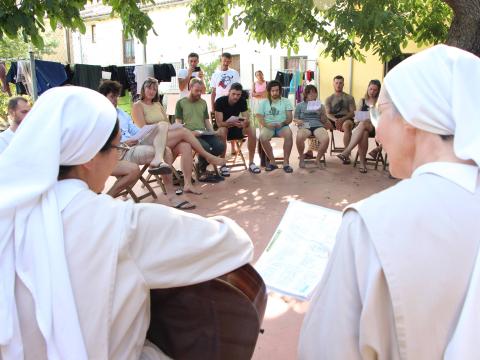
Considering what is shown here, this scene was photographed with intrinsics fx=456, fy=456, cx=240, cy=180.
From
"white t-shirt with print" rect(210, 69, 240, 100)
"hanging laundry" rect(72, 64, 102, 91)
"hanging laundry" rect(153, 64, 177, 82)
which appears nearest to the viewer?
"hanging laundry" rect(72, 64, 102, 91)

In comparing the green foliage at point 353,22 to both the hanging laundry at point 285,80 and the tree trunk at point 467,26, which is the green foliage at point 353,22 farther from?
the hanging laundry at point 285,80

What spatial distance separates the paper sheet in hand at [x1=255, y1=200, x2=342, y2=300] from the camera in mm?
1609

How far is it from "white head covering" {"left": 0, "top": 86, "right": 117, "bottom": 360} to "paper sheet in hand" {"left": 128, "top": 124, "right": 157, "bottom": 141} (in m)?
4.54

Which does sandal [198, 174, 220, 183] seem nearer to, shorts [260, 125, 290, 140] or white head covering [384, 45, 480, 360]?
shorts [260, 125, 290, 140]

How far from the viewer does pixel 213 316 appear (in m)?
1.42

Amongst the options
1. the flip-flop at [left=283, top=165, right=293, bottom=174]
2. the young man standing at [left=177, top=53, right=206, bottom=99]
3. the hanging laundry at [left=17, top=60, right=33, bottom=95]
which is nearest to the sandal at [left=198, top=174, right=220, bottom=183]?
the flip-flop at [left=283, top=165, right=293, bottom=174]

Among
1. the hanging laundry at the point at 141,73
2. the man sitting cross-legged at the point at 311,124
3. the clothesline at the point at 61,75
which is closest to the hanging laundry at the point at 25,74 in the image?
the clothesline at the point at 61,75

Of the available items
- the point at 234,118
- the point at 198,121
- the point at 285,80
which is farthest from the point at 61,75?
the point at 285,80

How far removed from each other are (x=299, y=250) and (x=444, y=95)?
798 millimetres

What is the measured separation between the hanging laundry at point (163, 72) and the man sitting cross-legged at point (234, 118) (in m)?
2.62

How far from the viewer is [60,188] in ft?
4.40

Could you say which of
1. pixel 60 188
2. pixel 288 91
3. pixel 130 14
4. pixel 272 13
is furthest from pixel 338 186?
pixel 288 91

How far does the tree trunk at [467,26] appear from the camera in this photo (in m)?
5.09

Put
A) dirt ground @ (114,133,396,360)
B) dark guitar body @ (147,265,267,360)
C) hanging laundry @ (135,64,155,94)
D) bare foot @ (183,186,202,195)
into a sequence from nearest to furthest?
dark guitar body @ (147,265,267,360) → dirt ground @ (114,133,396,360) → bare foot @ (183,186,202,195) → hanging laundry @ (135,64,155,94)
